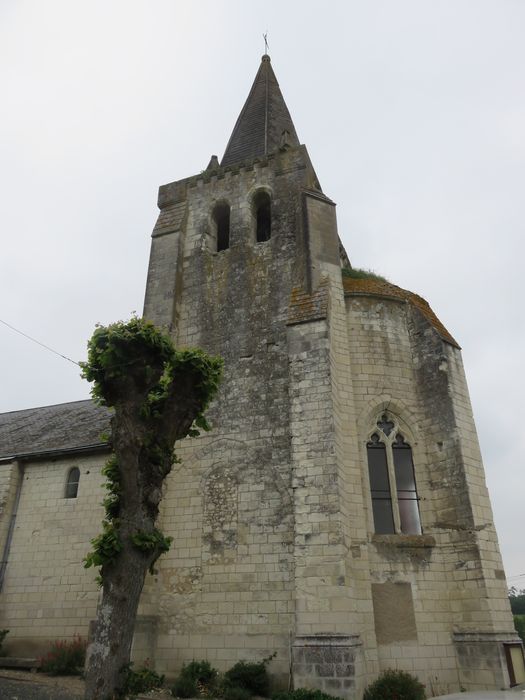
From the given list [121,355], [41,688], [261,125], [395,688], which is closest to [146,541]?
[121,355]

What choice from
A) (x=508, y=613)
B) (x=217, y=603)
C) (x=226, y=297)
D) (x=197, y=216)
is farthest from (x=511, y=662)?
(x=197, y=216)

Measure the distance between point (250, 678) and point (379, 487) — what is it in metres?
4.09

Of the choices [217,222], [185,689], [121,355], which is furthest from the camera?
[217,222]

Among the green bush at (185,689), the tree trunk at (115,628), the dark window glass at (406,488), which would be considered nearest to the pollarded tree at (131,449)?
the tree trunk at (115,628)

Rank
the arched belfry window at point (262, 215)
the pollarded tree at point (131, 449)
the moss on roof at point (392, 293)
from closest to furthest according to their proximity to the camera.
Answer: the pollarded tree at point (131, 449), the moss on roof at point (392, 293), the arched belfry window at point (262, 215)

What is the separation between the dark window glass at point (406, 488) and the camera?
33.4 ft

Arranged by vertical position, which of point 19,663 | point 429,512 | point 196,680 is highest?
point 429,512

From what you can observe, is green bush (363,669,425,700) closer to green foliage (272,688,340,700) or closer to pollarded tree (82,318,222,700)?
green foliage (272,688,340,700)

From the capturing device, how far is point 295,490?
30.8ft

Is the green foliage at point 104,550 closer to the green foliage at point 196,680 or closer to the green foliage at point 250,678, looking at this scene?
the green foliage at point 196,680

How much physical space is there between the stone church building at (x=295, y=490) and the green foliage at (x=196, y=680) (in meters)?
0.30

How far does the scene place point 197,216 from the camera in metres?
14.6

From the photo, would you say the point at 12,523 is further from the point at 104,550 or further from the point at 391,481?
the point at 391,481

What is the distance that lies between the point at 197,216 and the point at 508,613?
38.2ft
